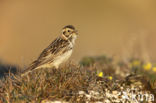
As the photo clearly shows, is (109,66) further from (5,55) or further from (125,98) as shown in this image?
(5,55)

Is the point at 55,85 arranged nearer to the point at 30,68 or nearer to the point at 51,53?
the point at 30,68

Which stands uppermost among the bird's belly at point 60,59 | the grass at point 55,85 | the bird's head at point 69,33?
the bird's head at point 69,33

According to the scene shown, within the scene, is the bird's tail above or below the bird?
below

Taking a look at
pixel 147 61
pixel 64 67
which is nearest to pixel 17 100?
pixel 64 67

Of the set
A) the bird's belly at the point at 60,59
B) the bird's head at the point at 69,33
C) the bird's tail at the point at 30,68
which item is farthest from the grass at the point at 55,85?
the bird's head at the point at 69,33

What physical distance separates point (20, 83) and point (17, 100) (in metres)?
0.85

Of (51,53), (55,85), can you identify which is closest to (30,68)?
(51,53)

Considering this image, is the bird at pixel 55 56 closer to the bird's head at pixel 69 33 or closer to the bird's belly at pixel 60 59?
the bird's belly at pixel 60 59

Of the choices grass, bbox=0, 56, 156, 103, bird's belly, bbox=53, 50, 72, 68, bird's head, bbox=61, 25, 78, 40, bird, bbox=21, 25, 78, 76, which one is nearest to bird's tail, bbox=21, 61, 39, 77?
bird, bbox=21, 25, 78, 76

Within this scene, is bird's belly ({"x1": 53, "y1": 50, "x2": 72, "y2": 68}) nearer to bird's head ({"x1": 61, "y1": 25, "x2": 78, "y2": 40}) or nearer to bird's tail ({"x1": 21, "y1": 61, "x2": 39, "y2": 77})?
bird's tail ({"x1": 21, "y1": 61, "x2": 39, "y2": 77})

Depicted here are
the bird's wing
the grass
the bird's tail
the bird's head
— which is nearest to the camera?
the grass

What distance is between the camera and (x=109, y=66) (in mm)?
13992

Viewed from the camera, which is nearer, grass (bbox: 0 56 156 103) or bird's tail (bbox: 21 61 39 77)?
grass (bbox: 0 56 156 103)

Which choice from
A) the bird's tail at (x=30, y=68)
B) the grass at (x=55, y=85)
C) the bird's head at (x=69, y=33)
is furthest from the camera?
the bird's head at (x=69, y=33)
